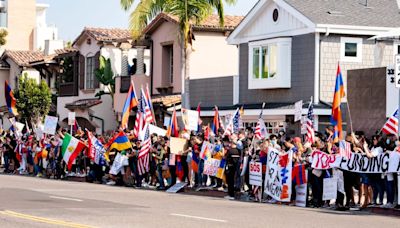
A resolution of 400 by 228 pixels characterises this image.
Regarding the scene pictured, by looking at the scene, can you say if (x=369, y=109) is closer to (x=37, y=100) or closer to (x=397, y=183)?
(x=397, y=183)

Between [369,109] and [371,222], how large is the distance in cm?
1339

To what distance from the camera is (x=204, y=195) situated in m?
27.7

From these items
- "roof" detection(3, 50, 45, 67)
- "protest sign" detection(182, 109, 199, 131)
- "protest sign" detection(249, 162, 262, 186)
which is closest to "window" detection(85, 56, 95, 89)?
"roof" detection(3, 50, 45, 67)

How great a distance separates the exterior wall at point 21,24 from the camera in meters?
89.0

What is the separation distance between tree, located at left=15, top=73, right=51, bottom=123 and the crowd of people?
18340 millimetres

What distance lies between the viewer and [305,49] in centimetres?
3641

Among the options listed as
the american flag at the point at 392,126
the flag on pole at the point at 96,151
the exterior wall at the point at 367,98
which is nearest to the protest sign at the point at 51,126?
the flag on pole at the point at 96,151

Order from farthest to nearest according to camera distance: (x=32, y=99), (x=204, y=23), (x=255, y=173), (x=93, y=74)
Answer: (x=32, y=99), (x=93, y=74), (x=204, y=23), (x=255, y=173)

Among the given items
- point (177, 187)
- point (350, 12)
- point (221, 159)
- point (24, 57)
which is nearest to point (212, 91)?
point (350, 12)

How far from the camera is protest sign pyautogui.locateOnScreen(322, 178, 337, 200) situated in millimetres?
22984

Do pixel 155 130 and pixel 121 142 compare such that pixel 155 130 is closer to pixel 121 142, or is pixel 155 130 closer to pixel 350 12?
pixel 121 142

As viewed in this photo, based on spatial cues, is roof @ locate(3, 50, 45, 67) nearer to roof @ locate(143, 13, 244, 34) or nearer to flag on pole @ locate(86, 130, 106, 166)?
roof @ locate(143, 13, 244, 34)

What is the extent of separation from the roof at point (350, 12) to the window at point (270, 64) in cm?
152

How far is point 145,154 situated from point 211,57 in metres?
16.5
